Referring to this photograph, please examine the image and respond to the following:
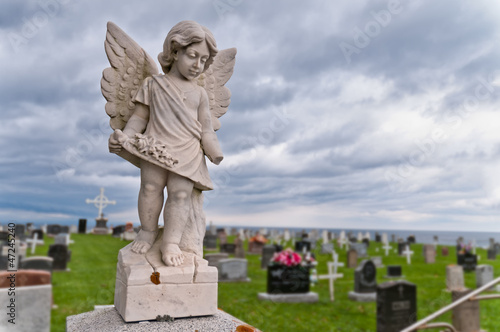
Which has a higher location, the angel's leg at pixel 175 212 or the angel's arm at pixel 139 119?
the angel's arm at pixel 139 119

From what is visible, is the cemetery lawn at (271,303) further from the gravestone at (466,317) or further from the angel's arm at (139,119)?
the angel's arm at (139,119)

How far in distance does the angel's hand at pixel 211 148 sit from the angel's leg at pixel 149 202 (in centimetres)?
36

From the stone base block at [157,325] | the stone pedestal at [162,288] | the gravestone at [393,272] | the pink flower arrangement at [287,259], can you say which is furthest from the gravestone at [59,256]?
the gravestone at [393,272]

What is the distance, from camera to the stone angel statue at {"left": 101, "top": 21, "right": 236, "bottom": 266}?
277cm

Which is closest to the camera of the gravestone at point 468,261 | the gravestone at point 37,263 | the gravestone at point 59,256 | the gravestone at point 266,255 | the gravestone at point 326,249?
the gravestone at point 37,263

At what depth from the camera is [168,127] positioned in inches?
111

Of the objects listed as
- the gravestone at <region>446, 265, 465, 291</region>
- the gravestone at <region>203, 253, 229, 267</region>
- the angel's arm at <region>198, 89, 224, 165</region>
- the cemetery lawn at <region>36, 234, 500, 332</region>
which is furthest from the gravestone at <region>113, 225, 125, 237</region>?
the angel's arm at <region>198, 89, 224, 165</region>

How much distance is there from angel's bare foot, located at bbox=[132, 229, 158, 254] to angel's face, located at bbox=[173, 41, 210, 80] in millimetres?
1264

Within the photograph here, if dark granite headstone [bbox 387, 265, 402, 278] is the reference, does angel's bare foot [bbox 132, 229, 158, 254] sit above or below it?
above

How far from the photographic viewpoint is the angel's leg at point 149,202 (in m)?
2.83

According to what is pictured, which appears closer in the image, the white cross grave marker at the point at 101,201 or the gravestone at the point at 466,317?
the gravestone at the point at 466,317

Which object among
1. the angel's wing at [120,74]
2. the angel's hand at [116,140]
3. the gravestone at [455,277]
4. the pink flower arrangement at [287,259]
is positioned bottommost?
the gravestone at [455,277]

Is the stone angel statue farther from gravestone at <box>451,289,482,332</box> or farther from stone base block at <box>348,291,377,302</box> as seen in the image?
stone base block at <box>348,291,377,302</box>

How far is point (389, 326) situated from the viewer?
264 inches
